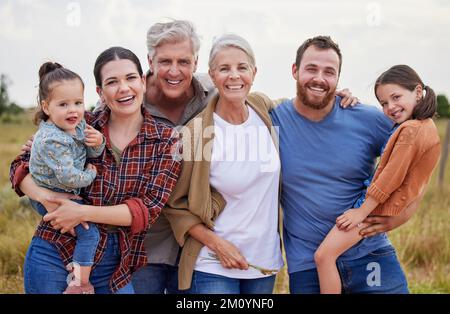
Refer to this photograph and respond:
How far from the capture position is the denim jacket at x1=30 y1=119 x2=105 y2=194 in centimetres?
303

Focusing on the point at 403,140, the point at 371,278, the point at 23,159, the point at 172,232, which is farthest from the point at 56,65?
the point at 371,278

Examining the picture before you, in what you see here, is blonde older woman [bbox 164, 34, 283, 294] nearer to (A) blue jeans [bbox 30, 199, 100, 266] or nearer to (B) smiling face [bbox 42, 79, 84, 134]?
(A) blue jeans [bbox 30, 199, 100, 266]

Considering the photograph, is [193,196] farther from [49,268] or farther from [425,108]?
[425,108]

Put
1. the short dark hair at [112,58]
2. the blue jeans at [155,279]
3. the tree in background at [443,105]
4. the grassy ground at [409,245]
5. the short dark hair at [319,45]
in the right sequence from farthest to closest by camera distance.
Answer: the tree in background at [443,105] → the grassy ground at [409,245] → the blue jeans at [155,279] → the short dark hair at [319,45] → the short dark hair at [112,58]

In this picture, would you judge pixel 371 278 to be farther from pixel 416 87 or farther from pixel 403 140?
pixel 416 87

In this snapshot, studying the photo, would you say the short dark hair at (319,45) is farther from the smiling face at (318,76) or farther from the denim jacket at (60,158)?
the denim jacket at (60,158)

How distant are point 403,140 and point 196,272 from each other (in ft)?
4.48

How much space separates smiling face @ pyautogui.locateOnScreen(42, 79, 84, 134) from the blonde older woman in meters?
0.64

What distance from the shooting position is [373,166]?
12.0 feet

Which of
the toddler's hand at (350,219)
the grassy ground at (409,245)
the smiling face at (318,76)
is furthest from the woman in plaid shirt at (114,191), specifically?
the grassy ground at (409,245)

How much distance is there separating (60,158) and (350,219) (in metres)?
1.61

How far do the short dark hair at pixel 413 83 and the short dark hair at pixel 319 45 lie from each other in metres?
0.28

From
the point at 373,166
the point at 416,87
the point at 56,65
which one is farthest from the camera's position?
the point at 373,166

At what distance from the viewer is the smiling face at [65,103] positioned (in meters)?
3.06
